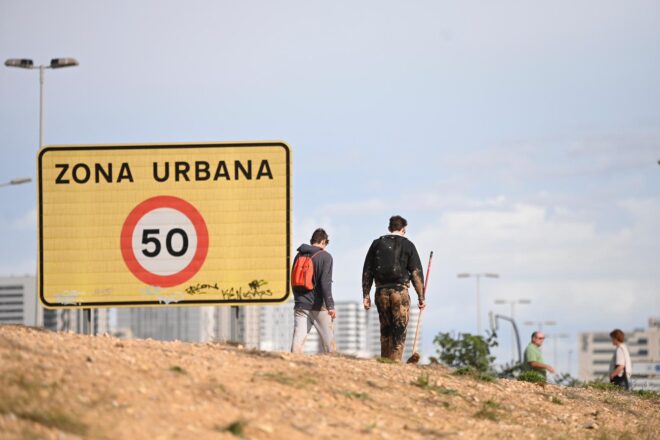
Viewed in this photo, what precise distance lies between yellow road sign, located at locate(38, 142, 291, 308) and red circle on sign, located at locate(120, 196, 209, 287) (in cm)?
1

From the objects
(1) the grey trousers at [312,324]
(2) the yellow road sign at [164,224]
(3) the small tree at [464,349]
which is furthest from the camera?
(3) the small tree at [464,349]

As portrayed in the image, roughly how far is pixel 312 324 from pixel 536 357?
491cm

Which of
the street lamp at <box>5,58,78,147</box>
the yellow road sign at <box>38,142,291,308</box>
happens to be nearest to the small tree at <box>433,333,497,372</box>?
the street lamp at <box>5,58,78,147</box>

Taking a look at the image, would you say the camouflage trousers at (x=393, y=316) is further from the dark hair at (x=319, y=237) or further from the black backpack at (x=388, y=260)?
the dark hair at (x=319, y=237)

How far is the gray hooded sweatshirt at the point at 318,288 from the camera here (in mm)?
17719

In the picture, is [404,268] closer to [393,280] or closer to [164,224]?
[393,280]

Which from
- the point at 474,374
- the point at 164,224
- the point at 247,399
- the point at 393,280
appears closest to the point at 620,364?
the point at 474,374

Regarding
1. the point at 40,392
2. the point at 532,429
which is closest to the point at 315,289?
the point at 532,429

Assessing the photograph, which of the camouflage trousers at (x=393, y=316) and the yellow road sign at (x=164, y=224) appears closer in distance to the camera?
the camouflage trousers at (x=393, y=316)

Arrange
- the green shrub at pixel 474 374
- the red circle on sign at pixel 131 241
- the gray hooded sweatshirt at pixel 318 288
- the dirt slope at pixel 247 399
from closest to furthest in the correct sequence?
the dirt slope at pixel 247 399
the green shrub at pixel 474 374
the gray hooded sweatshirt at pixel 318 288
the red circle on sign at pixel 131 241

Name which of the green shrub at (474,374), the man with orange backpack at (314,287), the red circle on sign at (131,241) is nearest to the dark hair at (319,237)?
the man with orange backpack at (314,287)

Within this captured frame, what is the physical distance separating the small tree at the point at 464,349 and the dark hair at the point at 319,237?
26.8 meters

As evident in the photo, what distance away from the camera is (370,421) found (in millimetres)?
12680

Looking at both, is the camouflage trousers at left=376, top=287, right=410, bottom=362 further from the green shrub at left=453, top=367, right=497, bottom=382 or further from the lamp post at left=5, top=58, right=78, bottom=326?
the lamp post at left=5, top=58, right=78, bottom=326
